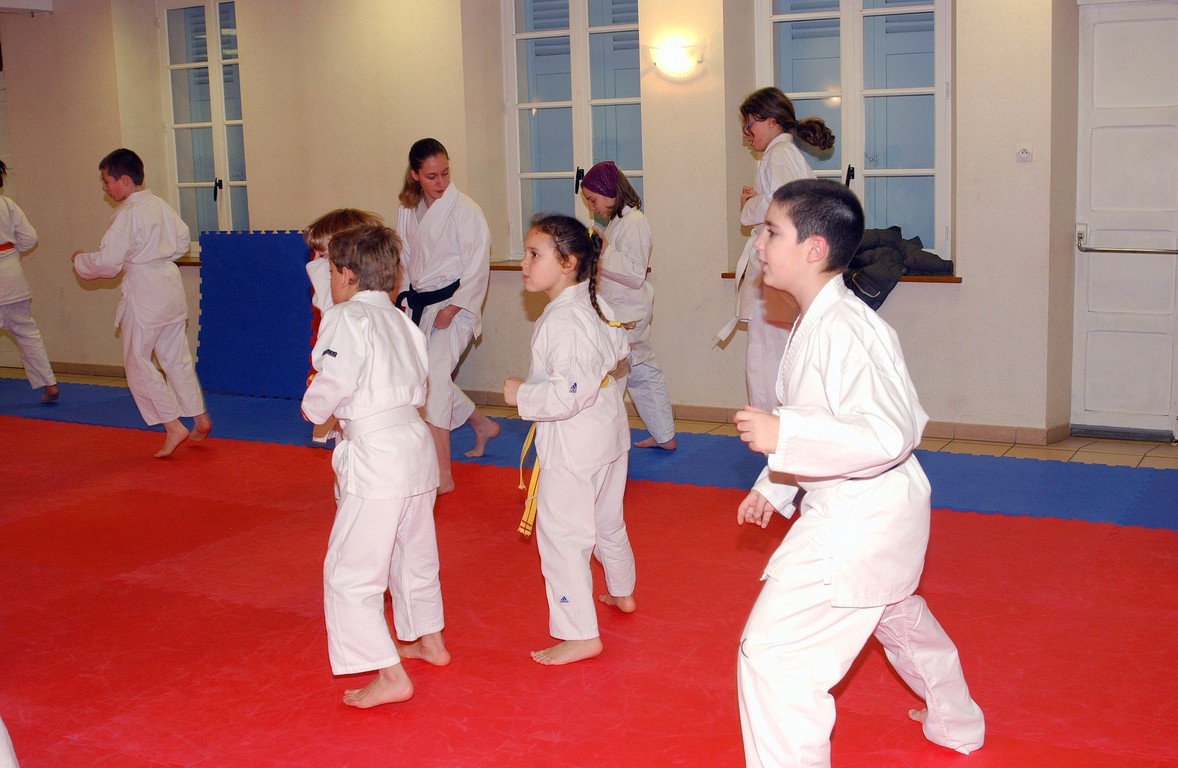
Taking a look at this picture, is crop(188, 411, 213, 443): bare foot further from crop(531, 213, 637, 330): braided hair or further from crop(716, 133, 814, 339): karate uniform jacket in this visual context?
crop(531, 213, 637, 330): braided hair

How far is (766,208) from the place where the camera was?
15.6 feet

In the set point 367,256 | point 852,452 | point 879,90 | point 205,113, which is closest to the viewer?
point 852,452

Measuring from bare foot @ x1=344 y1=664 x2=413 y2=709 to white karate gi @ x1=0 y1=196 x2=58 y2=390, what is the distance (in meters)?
5.86

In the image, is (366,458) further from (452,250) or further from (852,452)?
(452,250)

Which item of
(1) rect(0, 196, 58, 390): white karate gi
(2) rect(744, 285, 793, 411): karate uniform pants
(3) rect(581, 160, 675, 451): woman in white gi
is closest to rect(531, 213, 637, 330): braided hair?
(2) rect(744, 285, 793, 411): karate uniform pants

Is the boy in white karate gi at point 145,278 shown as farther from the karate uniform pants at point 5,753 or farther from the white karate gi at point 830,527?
the white karate gi at point 830,527

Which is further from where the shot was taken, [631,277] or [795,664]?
[631,277]

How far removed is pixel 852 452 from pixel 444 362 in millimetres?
3227

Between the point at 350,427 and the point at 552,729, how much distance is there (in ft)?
3.16

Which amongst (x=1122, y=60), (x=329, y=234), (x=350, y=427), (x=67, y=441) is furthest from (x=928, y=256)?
(x=67, y=441)

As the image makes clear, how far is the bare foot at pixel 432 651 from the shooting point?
132 inches

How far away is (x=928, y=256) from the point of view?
617 cm

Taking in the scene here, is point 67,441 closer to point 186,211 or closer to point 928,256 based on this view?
point 186,211

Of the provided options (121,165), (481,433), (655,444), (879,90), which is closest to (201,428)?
(121,165)
